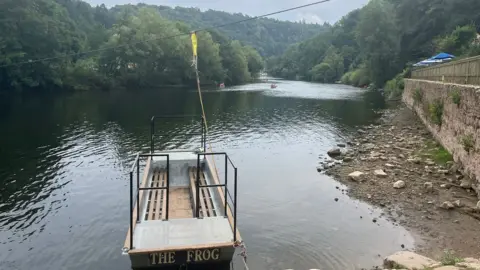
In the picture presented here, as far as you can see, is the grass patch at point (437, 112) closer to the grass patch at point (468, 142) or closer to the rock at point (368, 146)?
the rock at point (368, 146)

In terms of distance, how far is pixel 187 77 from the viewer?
284 feet

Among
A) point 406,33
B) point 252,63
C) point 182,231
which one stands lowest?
point 182,231

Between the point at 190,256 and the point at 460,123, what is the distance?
43.6 ft

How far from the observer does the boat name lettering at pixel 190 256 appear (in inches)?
335

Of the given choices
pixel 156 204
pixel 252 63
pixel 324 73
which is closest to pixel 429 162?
pixel 156 204

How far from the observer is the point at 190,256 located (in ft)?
28.4

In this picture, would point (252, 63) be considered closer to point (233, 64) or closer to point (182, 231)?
point (233, 64)

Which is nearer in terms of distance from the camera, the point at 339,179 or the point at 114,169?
the point at 339,179

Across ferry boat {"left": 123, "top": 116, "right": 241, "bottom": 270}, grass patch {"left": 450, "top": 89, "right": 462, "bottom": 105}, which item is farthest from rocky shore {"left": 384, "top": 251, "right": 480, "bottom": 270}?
grass patch {"left": 450, "top": 89, "right": 462, "bottom": 105}

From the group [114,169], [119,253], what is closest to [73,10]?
[114,169]

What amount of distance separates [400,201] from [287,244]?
507 cm

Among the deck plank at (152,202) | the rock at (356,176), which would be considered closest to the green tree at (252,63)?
the rock at (356,176)

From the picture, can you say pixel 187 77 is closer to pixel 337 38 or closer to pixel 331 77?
pixel 331 77

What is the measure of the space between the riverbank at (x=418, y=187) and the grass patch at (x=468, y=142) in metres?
1.12
